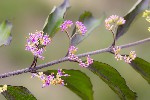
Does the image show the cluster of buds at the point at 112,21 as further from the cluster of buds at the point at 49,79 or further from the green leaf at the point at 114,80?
the cluster of buds at the point at 49,79

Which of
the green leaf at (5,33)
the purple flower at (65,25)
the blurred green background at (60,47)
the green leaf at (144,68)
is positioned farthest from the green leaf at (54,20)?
the blurred green background at (60,47)

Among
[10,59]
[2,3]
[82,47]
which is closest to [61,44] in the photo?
[82,47]

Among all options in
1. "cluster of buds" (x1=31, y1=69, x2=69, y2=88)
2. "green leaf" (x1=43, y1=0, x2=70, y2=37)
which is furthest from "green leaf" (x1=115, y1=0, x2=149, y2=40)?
"cluster of buds" (x1=31, y1=69, x2=69, y2=88)

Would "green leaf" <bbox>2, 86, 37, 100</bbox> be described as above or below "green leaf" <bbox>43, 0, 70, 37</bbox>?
below

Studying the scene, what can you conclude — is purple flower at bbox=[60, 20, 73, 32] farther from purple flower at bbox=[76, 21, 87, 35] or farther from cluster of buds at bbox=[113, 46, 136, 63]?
cluster of buds at bbox=[113, 46, 136, 63]

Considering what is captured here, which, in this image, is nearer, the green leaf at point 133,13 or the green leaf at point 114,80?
the green leaf at point 114,80

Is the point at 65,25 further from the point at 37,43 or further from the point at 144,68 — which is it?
the point at 144,68

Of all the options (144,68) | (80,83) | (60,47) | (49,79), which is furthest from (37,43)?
(60,47)

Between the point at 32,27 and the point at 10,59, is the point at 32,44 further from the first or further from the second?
the point at 32,27
